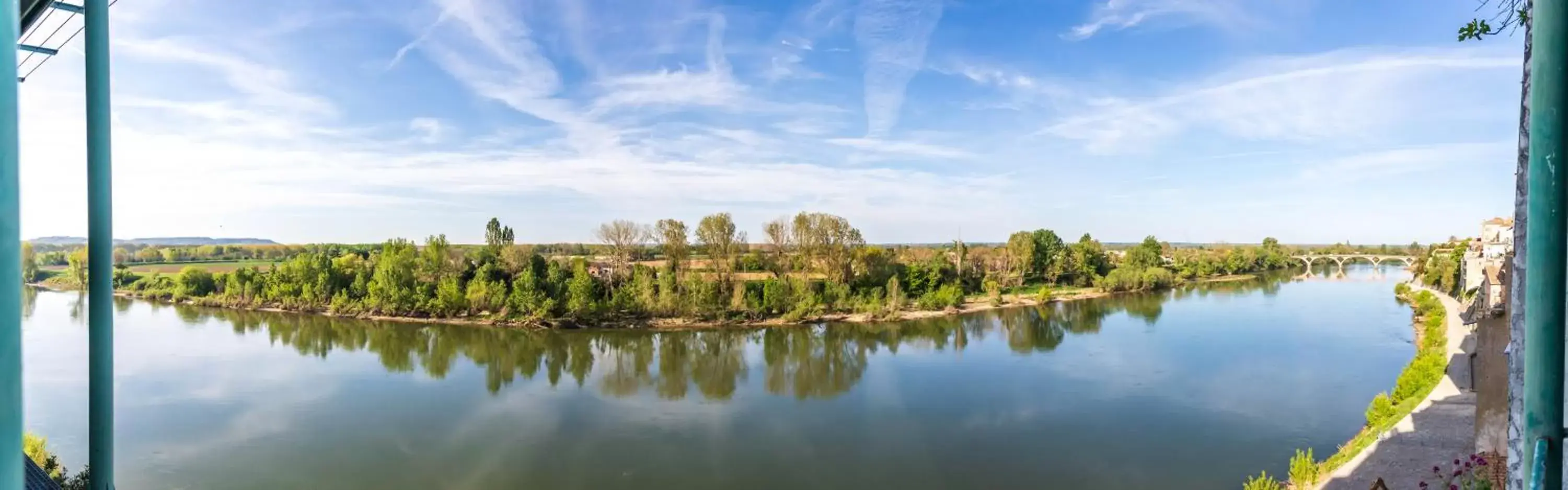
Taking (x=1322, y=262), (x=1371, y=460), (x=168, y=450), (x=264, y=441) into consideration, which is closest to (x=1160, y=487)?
(x=1371, y=460)

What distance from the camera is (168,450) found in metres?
9.19

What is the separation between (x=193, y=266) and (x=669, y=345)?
28.3 m

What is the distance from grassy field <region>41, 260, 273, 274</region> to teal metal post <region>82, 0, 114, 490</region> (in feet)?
107

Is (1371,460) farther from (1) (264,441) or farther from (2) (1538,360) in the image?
(1) (264,441)

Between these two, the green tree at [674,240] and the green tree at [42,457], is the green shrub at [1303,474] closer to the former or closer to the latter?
the green tree at [42,457]

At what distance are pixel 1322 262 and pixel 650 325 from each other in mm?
61728

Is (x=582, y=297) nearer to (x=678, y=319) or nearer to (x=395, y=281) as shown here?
(x=678, y=319)

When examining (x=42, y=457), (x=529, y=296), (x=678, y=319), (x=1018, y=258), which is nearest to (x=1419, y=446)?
(x=42, y=457)

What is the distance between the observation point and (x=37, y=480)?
2.92 metres

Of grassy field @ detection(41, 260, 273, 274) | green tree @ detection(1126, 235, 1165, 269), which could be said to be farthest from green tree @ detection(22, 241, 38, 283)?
green tree @ detection(1126, 235, 1165, 269)

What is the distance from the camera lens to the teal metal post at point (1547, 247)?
1.00 m

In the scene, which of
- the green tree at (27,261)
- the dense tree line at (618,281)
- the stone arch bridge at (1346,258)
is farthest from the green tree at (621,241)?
the stone arch bridge at (1346,258)

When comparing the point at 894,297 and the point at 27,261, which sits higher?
the point at 27,261

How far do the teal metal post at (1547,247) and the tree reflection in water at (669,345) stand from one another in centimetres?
1151
